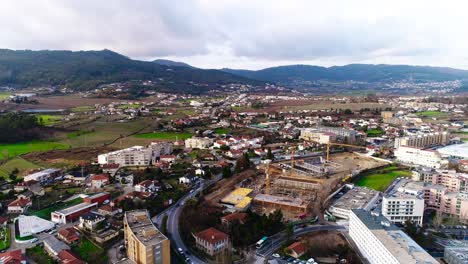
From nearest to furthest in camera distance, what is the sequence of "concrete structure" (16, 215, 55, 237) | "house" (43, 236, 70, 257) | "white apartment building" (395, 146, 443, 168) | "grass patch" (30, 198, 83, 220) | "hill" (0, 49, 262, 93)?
"house" (43, 236, 70, 257)
"concrete structure" (16, 215, 55, 237)
"grass patch" (30, 198, 83, 220)
"white apartment building" (395, 146, 443, 168)
"hill" (0, 49, 262, 93)

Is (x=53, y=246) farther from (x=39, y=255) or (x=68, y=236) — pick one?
(x=68, y=236)

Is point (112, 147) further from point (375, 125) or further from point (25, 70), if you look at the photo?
point (25, 70)

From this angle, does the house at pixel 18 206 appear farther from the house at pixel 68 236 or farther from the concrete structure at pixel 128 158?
the concrete structure at pixel 128 158

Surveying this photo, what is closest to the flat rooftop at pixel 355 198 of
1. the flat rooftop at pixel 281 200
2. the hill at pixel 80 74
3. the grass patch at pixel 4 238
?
the flat rooftop at pixel 281 200

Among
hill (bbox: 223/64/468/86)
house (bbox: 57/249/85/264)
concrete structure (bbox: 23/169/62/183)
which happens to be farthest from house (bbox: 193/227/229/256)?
hill (bbox: 223/64/468/86)

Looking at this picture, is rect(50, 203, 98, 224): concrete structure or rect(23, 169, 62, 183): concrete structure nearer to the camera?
rect(50, 203, 98, 224): concrete structure

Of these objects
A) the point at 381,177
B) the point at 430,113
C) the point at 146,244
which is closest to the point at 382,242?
the point at 146,244

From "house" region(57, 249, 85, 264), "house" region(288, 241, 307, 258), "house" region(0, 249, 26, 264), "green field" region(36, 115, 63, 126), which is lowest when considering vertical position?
"house" region(288, 241, 307, 258)

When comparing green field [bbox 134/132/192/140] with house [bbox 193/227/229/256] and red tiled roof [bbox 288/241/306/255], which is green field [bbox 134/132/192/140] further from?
red tiled roof [bbox 288/241/306/255]
